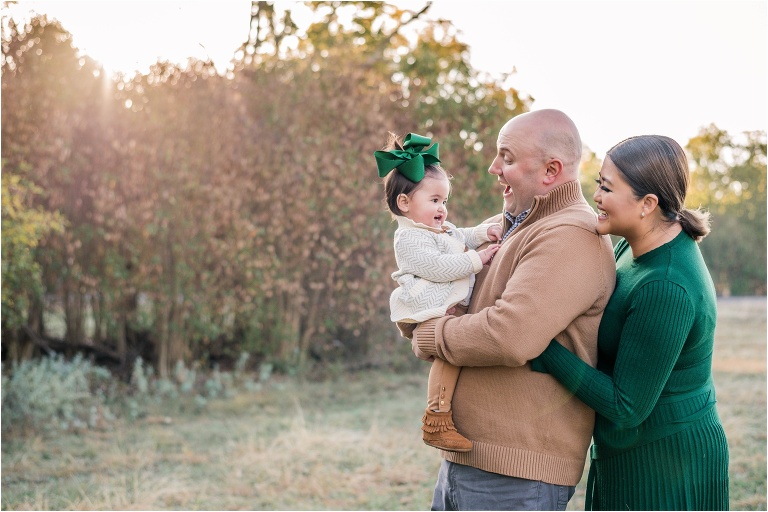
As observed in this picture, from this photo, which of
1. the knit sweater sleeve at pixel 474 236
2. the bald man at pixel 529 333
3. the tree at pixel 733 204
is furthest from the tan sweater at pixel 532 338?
the tree at pixel 733 204

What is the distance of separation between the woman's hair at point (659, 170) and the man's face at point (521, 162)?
→ 8.2 inches

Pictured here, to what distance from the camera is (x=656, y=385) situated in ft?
7.07

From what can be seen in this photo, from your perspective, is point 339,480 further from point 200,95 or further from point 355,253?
point 200,95

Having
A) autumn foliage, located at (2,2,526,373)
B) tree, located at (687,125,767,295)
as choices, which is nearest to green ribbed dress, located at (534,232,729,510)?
autumn foliage, located at (2,2,526,373)

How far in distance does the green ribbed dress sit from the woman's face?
115mm

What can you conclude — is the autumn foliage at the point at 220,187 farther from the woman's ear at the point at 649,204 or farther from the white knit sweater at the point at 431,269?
the woman's ear at the point at 649,204

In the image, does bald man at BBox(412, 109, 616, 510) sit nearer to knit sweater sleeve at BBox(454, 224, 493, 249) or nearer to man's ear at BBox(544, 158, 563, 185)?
man's ear at BBox(544, 158, 563, 185)

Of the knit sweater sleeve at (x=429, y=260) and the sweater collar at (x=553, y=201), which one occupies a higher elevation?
the sweater collar at (x=553, y=201)

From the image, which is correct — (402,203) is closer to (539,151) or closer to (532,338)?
(539,151)

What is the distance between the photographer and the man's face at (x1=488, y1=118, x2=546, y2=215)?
7.64ft

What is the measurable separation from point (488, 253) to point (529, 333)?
1.48 ft

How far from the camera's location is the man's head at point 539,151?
7.62 ft

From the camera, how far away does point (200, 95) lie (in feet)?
22.6

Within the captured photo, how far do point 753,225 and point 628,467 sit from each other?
48.1ft
